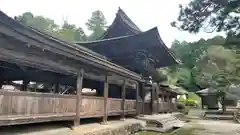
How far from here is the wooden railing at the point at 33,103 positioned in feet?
21.7

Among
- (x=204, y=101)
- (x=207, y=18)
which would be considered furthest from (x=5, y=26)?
(x=204, y=101)

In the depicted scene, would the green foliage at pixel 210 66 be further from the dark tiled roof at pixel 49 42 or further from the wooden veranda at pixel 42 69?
the wooden veranda at pixel 42 69

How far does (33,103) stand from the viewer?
297 inches

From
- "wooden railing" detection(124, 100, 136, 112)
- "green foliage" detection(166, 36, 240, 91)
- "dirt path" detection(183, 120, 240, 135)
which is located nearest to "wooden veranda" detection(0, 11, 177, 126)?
"wooden railing" detection(124, 100, 136, 112)

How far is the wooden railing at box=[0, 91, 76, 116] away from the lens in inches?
261

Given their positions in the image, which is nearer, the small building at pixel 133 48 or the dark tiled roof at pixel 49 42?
the dark tiled roof at pixel 49 42

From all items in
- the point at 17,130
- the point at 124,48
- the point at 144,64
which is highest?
the point at 124,48

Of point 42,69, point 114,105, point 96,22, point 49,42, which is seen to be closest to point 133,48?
point 114,105

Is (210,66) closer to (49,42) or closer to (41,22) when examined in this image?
(49,42)

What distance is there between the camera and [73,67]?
31.9 ft

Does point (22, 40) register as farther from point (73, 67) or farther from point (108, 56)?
point (108, 56)

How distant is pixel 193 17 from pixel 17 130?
6688 millimetres

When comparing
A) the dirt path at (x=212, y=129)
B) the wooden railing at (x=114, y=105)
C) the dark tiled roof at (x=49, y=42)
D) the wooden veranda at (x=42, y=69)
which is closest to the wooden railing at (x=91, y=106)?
the wooden veranda at (x=42, y=69)

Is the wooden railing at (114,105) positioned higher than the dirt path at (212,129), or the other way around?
the wooden railing at (114,105)
